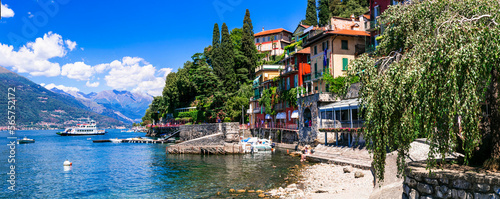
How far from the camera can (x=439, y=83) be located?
28.1 ft

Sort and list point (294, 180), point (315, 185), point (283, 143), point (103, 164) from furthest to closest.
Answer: point (283, 143)
point (103, 164)
point (294, 180)
point (315, 185)

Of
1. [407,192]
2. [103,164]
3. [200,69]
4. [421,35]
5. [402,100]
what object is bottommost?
[103,164]

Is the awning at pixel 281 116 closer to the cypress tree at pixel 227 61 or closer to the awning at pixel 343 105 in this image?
the awning at pixel 343 105

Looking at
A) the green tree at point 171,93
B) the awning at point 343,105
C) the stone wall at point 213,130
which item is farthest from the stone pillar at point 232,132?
the green tree at point 171,93

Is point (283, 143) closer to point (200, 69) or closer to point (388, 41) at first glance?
point (200, 69)

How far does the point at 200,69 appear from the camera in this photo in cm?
7931

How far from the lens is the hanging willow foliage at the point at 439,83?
8.11 meters

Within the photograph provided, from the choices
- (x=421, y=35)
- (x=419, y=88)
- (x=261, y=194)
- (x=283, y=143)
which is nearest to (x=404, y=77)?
(x=419, y=88)

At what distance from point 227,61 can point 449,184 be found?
7335 cm

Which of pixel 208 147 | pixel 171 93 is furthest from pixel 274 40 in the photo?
pixel 208 147

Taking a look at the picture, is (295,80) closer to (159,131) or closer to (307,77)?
(307,77)

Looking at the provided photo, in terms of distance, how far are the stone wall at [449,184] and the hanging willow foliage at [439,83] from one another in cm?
62

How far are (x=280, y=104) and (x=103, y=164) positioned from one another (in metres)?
28.3

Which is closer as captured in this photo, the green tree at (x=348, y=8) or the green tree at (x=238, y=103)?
the green tree at (x=238, y=103)
